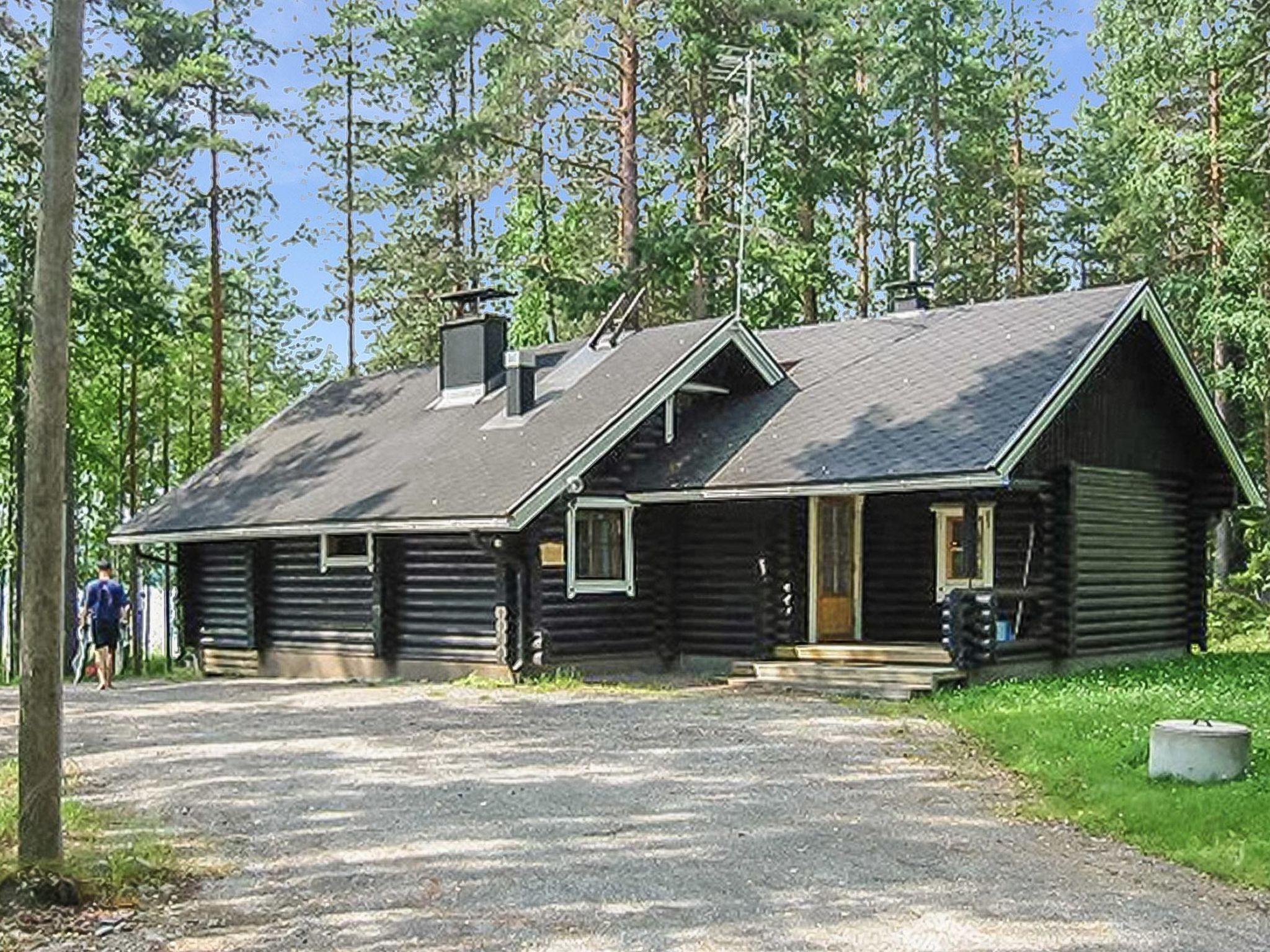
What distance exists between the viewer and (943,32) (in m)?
37.2

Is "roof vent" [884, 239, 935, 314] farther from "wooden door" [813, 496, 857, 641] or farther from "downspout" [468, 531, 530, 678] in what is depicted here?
"downspout" [468, 531, 530, 678]

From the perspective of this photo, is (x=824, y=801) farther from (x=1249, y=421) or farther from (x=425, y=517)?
(x=1249, y=421)

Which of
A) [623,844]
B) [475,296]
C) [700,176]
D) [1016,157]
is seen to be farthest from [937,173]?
[623,844]

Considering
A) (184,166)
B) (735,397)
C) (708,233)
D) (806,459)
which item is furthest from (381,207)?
(806,459)

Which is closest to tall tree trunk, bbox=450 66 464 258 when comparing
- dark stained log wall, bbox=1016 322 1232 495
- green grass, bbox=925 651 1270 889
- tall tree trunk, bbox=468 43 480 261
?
Result: tall tree trunk, bbox=468 43 480 261

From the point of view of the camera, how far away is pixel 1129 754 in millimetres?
11094

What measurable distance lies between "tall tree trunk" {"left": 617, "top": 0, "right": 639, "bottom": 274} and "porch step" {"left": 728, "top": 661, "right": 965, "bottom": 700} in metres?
13.3

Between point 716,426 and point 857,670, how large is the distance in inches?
179

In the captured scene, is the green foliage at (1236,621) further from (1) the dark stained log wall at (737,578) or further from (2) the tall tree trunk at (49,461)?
(2) the tall tree trunk at (49,461)

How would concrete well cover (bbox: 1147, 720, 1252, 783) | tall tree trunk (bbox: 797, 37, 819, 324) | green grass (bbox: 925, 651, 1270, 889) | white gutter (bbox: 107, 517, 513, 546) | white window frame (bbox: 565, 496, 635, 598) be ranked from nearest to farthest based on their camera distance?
green grass (bbox: 925, 651, 1270, 889) < concrete well cover (bbox: 1147, 720, 1252, 783) < white gutter (bbox: 107, 517, 513, 546) < white window frame (bbox: 565, 496, 635, 598) < tall tree trunk (bbox: 797, 37, 819, 324)

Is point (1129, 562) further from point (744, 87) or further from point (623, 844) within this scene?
point (744, 87)

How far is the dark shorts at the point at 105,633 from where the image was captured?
1894 centimetres

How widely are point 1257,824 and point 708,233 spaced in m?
22.6

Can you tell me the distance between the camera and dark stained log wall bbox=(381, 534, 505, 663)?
62.3 feet
